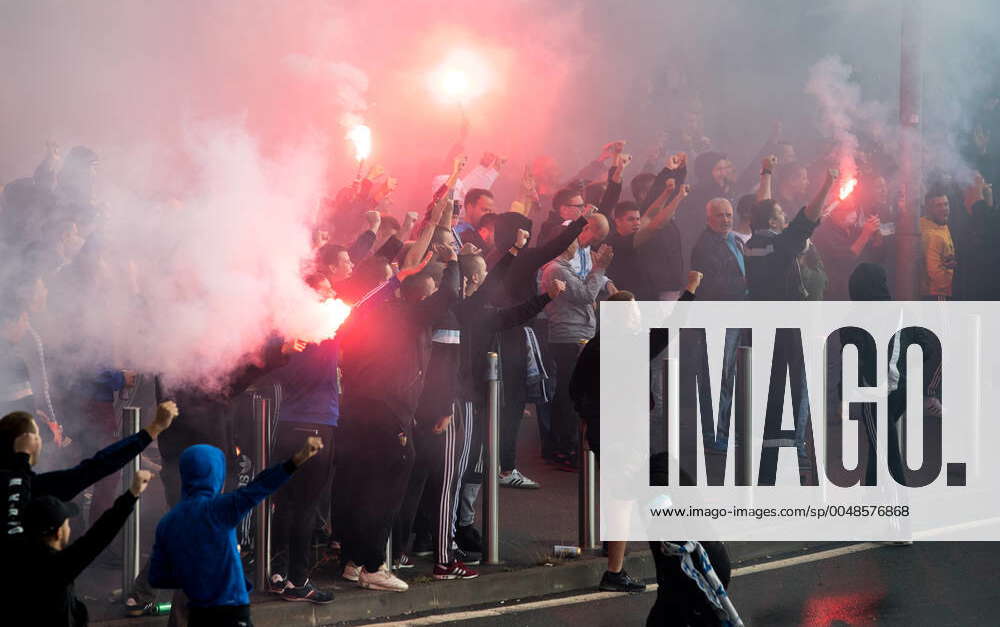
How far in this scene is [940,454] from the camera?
11227mm

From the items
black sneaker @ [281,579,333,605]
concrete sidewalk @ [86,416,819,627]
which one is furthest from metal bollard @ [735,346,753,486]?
black sneaker @ [281,579,333,605]

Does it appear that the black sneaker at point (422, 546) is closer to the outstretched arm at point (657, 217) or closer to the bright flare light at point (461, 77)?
the outstretched arm at point (657, 217)

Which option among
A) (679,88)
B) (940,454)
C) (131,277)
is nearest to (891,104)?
(679,88)

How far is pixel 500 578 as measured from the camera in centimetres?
729

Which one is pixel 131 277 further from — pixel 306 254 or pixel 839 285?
pixel 839 285

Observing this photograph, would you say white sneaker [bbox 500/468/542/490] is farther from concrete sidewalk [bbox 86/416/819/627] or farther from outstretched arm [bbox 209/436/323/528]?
outstretched arm [bbox 209/436/323/528]

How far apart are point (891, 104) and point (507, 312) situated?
31.5 ft

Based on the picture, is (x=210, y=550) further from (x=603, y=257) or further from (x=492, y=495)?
(x=603, y=257)

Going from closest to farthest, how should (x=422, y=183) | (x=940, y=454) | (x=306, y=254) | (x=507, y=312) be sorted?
(x=306, y=254)
(x=507, y=312)
(x=940, y=454)
(x=422, y=183)

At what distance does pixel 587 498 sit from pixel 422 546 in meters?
1.03

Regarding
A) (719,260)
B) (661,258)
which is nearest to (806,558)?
(719,260)

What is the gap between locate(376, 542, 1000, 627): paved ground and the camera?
6.77 metres

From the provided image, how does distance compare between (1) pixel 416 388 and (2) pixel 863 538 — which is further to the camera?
(2) pixel 863 538

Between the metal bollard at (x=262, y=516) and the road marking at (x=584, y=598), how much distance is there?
0.68 metres
